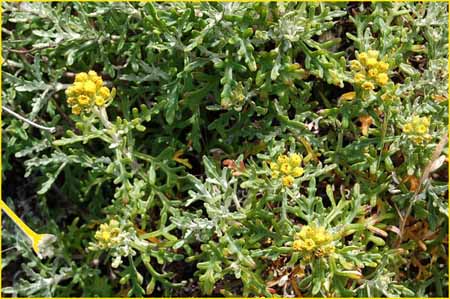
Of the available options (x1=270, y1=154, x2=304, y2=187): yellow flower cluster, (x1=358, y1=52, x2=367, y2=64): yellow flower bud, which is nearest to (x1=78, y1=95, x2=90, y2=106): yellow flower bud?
(x1=270, y1=154, x2=304, y2=187): yellow flower cluster

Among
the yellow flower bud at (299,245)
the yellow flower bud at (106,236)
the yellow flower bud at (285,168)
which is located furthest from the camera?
the yellow flower bud at (106,236)

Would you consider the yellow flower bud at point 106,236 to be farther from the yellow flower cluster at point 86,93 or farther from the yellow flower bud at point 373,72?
the yellow flower bud at point 373,72

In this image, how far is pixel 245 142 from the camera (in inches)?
136

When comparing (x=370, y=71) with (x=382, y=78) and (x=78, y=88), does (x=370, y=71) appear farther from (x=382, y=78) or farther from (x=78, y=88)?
(x=78, y=88)

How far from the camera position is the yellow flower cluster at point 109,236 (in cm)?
309

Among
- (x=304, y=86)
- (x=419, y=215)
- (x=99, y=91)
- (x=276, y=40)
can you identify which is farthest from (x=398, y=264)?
(x=99, y=91)

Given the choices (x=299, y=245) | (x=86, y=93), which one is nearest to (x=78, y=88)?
(x=86, y=93)

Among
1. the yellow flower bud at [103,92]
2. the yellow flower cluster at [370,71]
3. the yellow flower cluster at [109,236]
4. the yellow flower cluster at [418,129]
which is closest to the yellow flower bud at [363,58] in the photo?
the yellow flower cluster at [370,71]

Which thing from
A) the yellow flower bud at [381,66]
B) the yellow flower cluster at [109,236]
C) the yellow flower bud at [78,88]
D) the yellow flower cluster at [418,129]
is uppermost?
the yellow flower bud at [381,66]

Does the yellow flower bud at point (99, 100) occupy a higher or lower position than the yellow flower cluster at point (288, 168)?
higher

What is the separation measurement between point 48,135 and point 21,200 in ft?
2.14

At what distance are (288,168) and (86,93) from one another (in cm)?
88

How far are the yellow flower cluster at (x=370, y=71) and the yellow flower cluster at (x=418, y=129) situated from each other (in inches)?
8.2

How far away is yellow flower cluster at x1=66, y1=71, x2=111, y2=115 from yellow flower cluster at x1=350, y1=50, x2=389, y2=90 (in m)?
1.04
